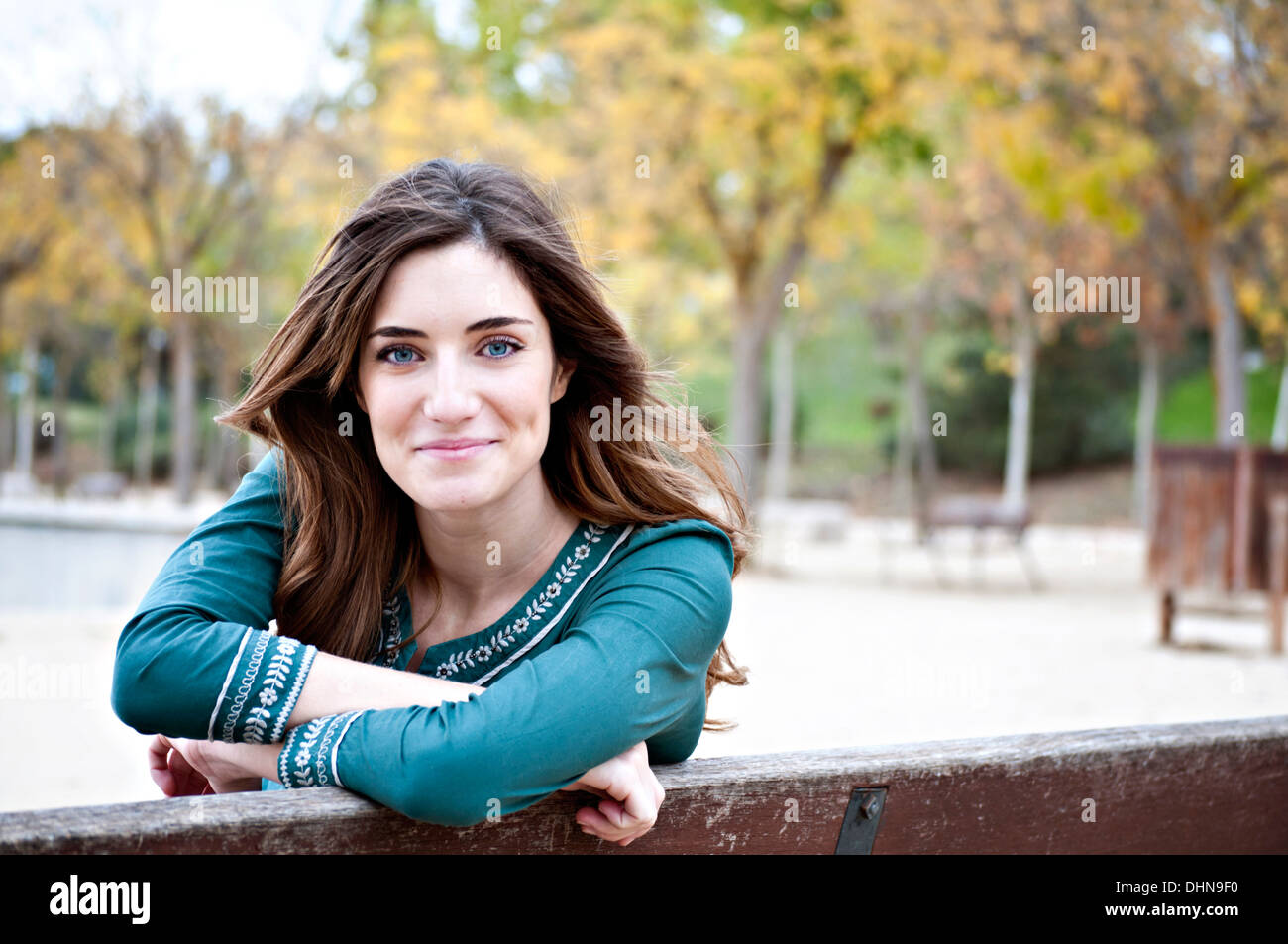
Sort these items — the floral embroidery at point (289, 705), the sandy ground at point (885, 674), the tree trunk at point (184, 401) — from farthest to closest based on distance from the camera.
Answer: the tree trunk at point (184, 401)
the sandy ground at point (885, 674)
the floral embroidery at point (289, 705)

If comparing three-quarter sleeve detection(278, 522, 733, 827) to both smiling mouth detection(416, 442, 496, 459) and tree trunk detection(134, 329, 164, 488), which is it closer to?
smiling mouth detection(416, 442, 496, 459)

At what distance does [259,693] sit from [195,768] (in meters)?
0.23

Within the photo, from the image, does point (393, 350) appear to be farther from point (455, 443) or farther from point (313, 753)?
point (313, 753)

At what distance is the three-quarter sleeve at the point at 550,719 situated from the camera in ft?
4.59

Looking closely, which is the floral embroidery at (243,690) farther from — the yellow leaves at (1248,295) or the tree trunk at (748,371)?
the yellow leaves at (1248,295)

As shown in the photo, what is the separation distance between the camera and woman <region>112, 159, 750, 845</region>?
1494mm

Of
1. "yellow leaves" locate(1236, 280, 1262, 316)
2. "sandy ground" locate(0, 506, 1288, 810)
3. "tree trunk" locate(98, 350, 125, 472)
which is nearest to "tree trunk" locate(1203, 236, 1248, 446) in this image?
"sandy ground" locate(0, 506, 1288, 810)

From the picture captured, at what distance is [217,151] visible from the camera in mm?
20219

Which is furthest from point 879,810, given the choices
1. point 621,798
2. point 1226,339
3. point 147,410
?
point 147,410

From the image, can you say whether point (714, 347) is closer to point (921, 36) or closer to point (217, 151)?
point (217, 151)

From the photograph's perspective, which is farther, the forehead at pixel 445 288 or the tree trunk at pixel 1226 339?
the tree trunk at pixel 1226 339

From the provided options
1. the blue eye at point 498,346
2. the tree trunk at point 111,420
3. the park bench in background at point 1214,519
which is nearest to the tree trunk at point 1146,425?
the park bench in background at point 1214,519

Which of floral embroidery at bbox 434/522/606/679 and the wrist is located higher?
floral embroidery at bbox 434/522/606/679

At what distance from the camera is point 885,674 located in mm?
8812
